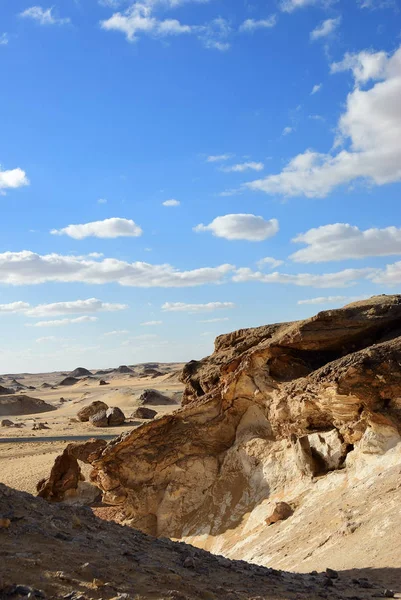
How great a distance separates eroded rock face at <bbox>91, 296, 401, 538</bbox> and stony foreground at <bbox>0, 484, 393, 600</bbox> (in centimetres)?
322

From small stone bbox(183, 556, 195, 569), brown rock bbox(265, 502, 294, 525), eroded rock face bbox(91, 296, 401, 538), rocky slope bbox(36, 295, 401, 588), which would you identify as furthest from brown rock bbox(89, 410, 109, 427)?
small stone bbox(183, 556, 195, 569)

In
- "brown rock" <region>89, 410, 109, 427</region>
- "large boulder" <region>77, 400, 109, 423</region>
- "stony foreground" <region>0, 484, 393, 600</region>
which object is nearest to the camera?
"stony foreground" <region>0, 484, 393, 600</region>

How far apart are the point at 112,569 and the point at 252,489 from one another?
19.9ft

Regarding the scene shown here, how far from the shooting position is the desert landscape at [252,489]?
5574 millimetres

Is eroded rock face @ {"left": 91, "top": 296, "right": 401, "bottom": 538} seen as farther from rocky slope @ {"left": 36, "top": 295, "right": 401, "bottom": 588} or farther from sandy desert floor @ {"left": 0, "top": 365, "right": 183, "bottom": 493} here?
sandy desert floor @ {"left": 0, "top": 365, "right": 183, "bottom": 493}

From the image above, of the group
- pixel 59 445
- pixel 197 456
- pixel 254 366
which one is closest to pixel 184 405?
pixel 197 456

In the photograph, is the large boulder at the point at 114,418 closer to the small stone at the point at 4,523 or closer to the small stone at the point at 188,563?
the small stone at the point at 188,563

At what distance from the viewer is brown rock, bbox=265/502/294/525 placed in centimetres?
969

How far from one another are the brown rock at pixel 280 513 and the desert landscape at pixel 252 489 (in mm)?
21

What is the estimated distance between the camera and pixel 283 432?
35.8ft

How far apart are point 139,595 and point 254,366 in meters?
6.77

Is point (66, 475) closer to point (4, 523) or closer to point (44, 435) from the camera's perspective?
point (4, 523)

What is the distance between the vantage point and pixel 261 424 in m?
11.5

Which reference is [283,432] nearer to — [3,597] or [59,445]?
[3,597]
